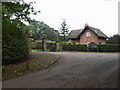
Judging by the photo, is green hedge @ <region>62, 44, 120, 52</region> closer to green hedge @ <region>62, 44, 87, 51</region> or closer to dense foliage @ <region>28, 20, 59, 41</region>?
green hedge @ <region>62, 44, 87, 51</region>

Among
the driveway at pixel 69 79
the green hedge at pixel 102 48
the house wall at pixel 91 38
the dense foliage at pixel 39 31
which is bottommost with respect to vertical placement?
the driveway at pixel 69 79

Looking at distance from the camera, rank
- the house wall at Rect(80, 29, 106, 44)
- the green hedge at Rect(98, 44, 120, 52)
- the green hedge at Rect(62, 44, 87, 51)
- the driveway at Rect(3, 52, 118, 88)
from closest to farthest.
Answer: the driveway at Rect(3, 52, 118, 88)
the green hedge at Rect(98, 44, 120, 52)
the green hedge at Rect(62, 44, 87, 51)
the house wall at Rect(80, 29, 106, 44)

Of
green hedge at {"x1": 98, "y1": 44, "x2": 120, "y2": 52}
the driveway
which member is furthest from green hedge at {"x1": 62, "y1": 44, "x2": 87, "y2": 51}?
the driveway

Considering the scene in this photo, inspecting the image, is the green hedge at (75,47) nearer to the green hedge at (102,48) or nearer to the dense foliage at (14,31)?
the green hedge at (102,48)

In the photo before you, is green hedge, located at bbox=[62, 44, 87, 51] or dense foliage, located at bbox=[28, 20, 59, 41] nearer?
green hedge, located at bbox=[62, 44, 87, 51]

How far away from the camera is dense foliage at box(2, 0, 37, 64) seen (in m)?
7.20

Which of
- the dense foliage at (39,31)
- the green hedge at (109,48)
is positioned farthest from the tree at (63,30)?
the green hedge at (109,48)

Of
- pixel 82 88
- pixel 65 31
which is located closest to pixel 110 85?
pixel 82 88

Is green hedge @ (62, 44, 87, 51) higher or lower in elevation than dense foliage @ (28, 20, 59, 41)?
lower

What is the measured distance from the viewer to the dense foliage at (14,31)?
720cm

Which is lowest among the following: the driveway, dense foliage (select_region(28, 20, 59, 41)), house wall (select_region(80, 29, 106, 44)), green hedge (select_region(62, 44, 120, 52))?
the driveway

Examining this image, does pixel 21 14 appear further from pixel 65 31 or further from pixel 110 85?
pixel 65 31

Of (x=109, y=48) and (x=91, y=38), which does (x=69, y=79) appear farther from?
(x=91, y=38)

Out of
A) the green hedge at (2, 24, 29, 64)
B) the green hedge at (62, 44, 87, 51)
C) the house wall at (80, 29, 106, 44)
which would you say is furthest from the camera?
the house wall at (80, 29, 106, 44)
